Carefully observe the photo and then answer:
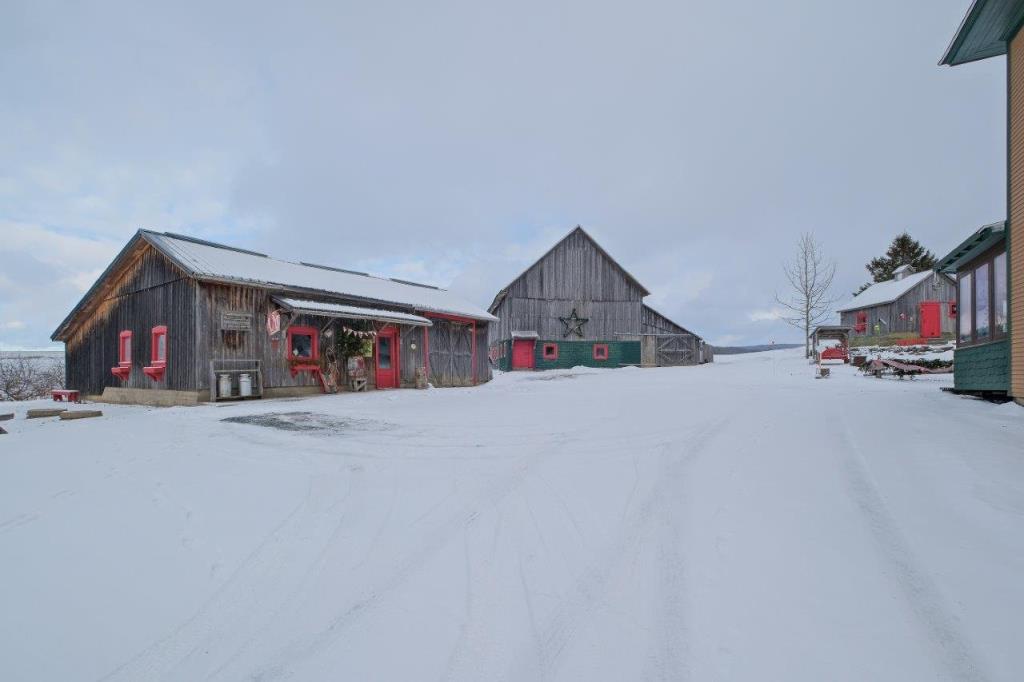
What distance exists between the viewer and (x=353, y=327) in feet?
49.8

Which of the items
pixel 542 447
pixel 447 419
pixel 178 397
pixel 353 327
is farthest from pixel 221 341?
pixel 542 447

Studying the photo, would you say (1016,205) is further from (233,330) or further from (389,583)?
(233,330)

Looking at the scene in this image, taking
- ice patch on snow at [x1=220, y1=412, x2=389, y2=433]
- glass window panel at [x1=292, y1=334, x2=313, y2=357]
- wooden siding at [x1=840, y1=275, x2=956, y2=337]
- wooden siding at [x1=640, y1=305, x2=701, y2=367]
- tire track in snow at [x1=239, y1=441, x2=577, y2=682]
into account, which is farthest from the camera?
wooden siding at [x1=840, y1=275, x2=956, y2=337]

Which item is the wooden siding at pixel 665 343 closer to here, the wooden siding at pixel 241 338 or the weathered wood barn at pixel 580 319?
the weathered wood barn at pixel 580 319

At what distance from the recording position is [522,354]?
94.7ft

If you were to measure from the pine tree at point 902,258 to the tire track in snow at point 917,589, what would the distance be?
2074 inches

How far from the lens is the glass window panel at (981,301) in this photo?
9.80 meters

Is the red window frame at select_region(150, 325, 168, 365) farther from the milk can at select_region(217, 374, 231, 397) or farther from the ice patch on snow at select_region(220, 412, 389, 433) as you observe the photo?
the ice patch on snow at select_region(220, 412, 389, 433)

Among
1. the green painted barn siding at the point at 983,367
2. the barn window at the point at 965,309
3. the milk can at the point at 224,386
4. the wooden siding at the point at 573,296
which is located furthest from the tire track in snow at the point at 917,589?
the wooden siding at the point at 573,296

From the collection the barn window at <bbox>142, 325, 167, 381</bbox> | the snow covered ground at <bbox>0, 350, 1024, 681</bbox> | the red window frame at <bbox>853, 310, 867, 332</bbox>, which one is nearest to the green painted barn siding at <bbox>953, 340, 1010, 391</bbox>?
the snow covered ground at <bbox>0, 350, 1024, 681</bbox>

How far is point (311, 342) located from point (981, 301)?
17423 millimetres

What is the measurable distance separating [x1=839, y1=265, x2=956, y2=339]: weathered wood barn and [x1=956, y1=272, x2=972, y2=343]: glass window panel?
70.6 ft

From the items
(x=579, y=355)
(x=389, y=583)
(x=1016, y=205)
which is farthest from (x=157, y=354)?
(x=579, y=355)

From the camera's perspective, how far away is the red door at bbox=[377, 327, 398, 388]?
53.1 feet
